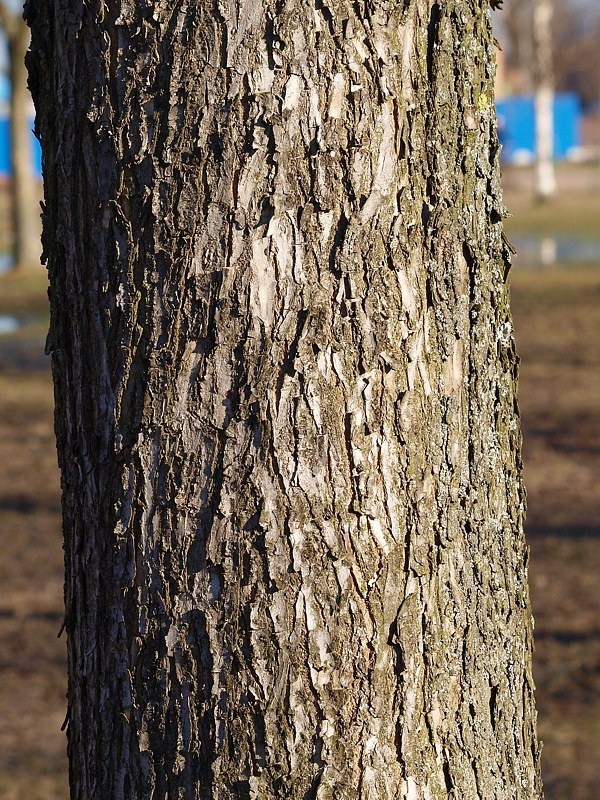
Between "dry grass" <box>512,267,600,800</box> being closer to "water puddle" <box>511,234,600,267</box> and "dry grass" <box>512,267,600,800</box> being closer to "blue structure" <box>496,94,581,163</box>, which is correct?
"water puddle" <box>511,234,600,267</box>

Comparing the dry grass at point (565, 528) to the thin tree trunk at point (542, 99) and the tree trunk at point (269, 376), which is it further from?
the thin tree trunk at point (542, 99)

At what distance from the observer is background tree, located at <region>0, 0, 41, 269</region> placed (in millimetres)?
20859

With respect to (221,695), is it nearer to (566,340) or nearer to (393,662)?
(393,662)

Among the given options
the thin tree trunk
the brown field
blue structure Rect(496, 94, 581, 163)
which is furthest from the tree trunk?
blue structure Rect(496, 94, 581, 163)

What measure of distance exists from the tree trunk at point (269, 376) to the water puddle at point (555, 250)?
18.2 m

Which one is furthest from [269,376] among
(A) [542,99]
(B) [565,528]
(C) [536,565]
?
(A) [542,99]

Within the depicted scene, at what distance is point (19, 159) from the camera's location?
2150 cm

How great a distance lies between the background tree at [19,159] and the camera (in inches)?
821

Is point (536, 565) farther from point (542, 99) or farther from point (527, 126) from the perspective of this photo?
point (527, 126)

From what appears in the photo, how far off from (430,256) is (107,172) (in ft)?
1.68

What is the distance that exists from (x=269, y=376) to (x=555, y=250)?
21113 mm

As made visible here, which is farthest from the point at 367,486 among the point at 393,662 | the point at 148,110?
the point at 148,110

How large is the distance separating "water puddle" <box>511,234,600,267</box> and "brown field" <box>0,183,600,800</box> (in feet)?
20.7

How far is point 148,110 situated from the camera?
62.7 inches
